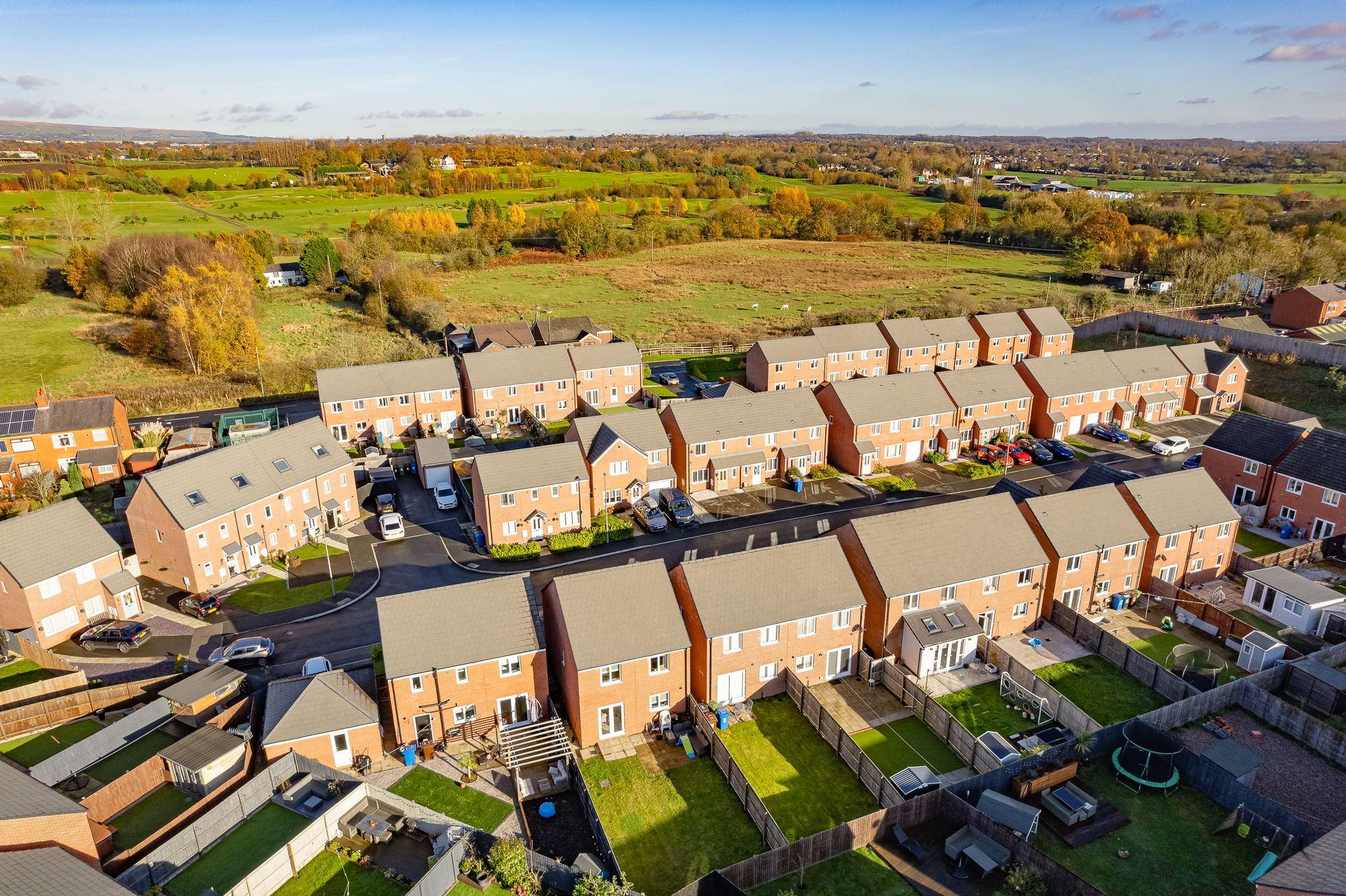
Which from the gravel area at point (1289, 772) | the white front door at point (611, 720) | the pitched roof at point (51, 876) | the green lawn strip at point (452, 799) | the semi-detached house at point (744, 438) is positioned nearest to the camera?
the pitched roof at point (51, 876)

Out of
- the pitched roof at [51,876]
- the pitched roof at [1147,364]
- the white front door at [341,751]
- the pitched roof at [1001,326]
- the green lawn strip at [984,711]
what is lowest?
the green lawn strip at [984,711]

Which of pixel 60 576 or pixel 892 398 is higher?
pixel 892 398

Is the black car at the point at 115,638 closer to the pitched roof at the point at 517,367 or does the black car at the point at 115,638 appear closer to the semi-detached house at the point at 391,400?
the semi-detached house at the point at 391,400

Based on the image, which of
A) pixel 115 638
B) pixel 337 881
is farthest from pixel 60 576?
pixel 337 881

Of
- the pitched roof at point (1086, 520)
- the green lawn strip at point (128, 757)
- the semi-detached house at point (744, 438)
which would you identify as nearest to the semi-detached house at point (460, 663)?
the green lawn strip at point (128, 757)

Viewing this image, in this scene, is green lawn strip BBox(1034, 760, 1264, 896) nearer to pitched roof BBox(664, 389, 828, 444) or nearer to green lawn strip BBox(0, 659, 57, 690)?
pitched roof BBox(664, 389, 828, 444)

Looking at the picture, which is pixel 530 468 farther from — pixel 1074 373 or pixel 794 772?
pixel 1074 373
